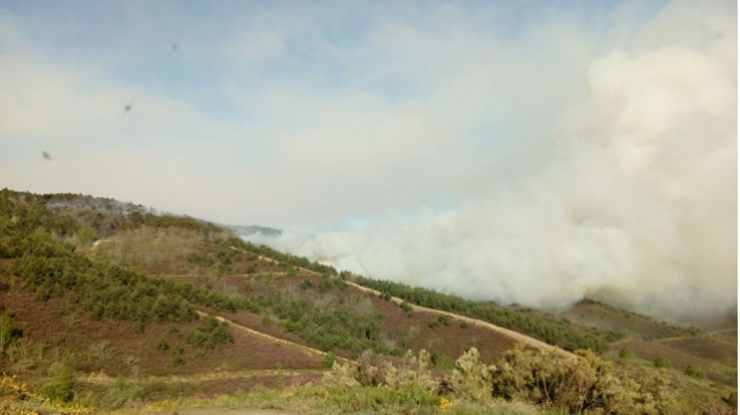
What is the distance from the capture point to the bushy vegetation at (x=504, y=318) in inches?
2297

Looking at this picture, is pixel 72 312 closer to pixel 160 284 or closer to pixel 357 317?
pixel 160 284

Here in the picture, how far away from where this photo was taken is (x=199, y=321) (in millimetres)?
38781

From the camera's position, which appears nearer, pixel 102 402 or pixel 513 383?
pixel 513 383

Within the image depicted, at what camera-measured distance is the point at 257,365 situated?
111ft

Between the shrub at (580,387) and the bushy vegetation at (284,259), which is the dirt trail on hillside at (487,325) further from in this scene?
the shrub at (580,387)

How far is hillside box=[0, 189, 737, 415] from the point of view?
27.0m

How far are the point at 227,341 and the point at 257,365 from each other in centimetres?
492

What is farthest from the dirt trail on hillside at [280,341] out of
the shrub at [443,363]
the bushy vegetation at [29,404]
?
the bushy vegetation at [29,404]

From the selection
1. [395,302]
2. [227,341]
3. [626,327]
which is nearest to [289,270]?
[395,302]

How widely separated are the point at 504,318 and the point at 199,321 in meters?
47.2

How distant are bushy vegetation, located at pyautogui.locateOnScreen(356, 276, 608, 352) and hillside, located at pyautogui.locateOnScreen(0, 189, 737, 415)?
1.04 feet

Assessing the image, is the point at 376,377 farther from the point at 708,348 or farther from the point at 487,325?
the point at 708,348

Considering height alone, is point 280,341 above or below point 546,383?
below

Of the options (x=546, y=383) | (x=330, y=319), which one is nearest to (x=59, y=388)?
(x=546, y=383)
